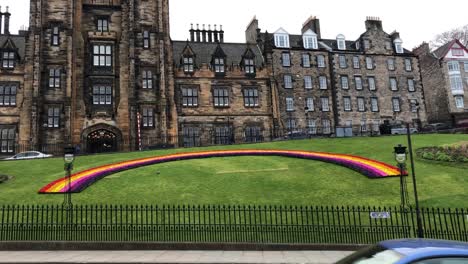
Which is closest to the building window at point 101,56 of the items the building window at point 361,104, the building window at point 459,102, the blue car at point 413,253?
the building window at point 361,104

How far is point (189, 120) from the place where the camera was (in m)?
40.6

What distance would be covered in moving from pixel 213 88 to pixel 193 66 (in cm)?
342

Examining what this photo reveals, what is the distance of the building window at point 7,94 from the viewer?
36.2 meters

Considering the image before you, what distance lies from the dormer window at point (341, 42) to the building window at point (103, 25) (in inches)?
1195

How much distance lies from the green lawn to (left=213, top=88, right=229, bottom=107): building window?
59.2ft

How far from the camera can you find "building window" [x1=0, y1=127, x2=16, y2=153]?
34987mm

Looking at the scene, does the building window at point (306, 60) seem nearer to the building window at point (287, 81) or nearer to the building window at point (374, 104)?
the building window at point (287, 81)

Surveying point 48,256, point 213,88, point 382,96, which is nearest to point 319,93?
point 382,96

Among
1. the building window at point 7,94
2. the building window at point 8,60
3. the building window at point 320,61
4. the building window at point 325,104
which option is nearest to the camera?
the building window at point 7,94

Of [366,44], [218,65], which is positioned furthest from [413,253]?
[366,44]

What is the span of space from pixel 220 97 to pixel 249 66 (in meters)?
5.60

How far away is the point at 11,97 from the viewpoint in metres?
36.5

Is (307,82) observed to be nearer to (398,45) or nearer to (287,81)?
(287,81)

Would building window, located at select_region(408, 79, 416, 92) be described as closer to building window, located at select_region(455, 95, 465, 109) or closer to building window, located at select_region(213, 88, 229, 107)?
building window, located at select_region(455, 95, 465, 109)
